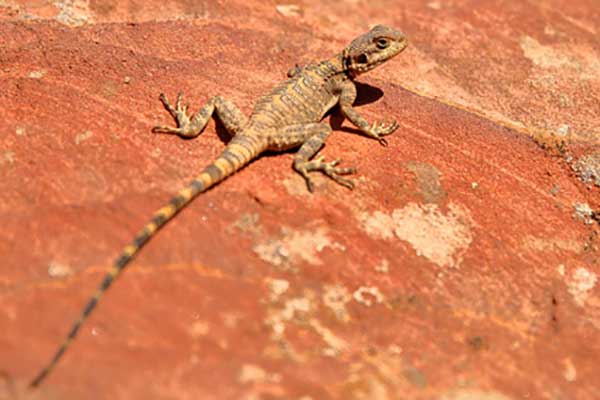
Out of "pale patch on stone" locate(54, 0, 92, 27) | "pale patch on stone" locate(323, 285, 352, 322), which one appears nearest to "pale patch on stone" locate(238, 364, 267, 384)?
"pale patch on stone" locate(323, 285, 352, 322)

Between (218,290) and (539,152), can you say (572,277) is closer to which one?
(539,152)

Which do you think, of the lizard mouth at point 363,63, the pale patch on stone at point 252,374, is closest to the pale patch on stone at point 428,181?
the lizard mouth at point 363,63

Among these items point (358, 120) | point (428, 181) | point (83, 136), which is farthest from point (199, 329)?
point (358, 120)

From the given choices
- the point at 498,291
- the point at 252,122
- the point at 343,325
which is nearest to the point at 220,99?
the point at 252,122

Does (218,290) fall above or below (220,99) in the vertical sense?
below

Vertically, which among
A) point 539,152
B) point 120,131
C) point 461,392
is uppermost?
point 539,152

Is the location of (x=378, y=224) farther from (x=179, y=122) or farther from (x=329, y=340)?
(x=179, y=122)
